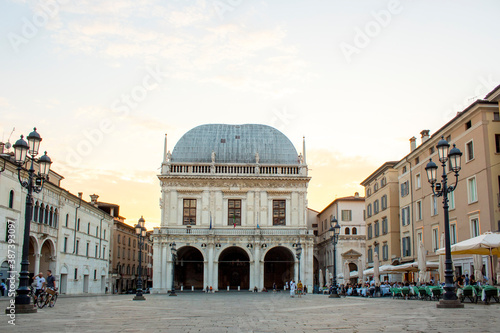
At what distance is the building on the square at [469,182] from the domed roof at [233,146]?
24.7 meters

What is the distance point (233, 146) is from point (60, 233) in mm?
25281

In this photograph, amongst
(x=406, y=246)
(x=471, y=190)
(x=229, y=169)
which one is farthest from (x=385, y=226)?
(x=471, y=190)

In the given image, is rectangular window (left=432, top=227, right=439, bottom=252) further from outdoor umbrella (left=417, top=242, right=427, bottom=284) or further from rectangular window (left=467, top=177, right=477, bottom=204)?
outdoor umbrella (left=417, top=242, right=427, bottom=284)

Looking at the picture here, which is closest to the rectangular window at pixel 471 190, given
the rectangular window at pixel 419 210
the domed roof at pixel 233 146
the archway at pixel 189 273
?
the rectangular window at pixel 419 210

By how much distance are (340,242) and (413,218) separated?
90.6 ft

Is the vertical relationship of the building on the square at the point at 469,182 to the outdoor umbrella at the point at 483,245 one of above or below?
above

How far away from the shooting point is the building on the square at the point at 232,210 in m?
62.3

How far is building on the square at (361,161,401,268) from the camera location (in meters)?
55.1

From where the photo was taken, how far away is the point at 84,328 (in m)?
13.4

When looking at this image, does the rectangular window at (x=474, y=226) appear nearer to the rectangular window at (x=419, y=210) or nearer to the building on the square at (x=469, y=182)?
the building on the square at (x=469, y=182)

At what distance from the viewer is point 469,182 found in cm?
3662

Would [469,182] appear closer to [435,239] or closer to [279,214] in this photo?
[435,239]

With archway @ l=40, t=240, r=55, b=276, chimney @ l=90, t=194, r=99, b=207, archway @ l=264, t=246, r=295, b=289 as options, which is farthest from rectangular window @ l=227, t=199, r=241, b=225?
chimney @ l=90, t=194, r=99, b=207

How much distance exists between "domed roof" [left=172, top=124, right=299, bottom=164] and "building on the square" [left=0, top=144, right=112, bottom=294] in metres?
14.4
